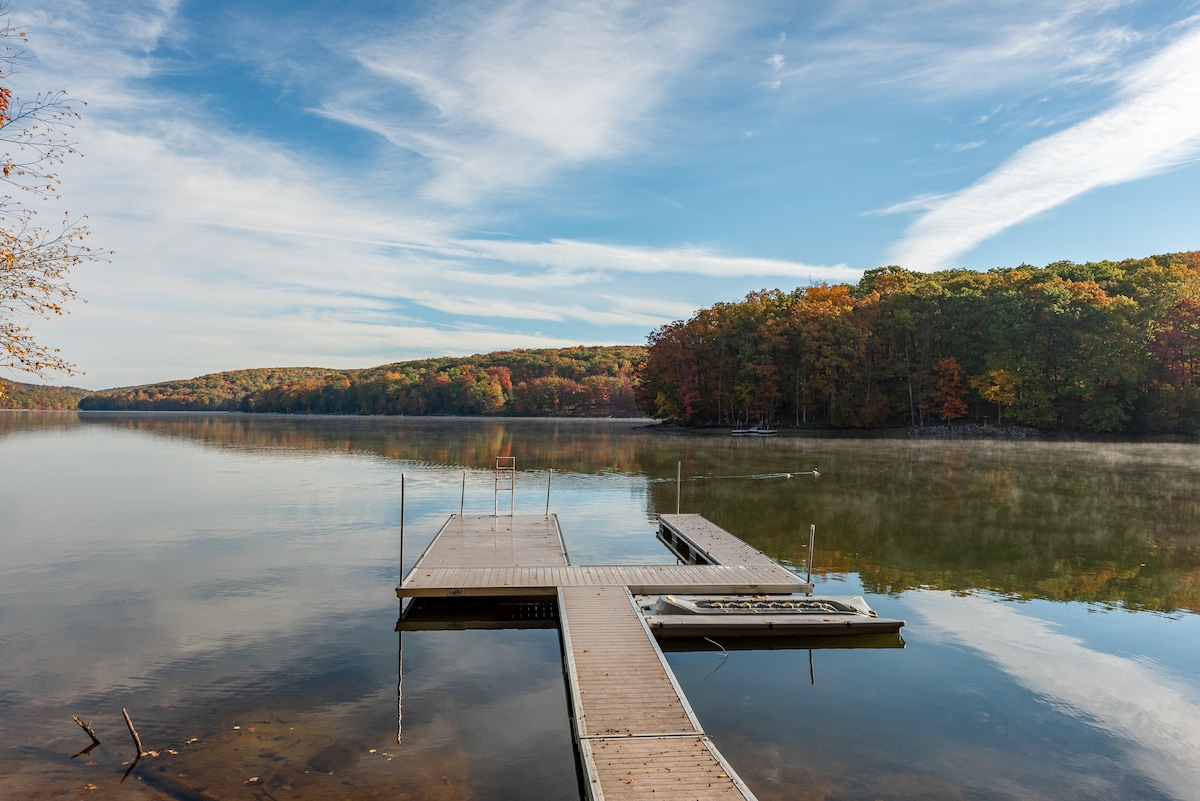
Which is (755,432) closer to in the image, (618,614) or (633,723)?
(618,614)

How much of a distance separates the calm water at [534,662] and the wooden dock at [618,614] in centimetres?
82

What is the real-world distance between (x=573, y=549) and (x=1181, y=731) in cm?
1400

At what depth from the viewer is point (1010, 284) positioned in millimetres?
79062

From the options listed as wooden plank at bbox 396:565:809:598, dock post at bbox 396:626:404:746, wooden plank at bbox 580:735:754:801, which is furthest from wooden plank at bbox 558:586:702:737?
dock post at bbox 396:626:404:746

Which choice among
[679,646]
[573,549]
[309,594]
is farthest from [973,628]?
[309,594]

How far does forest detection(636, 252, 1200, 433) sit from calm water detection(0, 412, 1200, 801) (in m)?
47.4

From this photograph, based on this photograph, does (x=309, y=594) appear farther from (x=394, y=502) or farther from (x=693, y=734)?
(x=394, y=502)

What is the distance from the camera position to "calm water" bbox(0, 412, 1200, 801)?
855 cm

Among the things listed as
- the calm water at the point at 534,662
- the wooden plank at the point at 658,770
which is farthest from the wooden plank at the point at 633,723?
the calm water at the point at 534,662

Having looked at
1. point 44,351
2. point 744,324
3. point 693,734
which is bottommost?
point 693,734

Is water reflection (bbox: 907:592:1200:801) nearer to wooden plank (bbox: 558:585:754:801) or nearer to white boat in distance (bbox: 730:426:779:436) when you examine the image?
wooden plank (bbox: 558:585:754:801)

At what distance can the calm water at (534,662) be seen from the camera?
8.55 meters

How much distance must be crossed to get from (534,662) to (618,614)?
5.43 feet

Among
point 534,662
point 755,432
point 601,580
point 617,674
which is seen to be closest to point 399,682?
point 534,662
